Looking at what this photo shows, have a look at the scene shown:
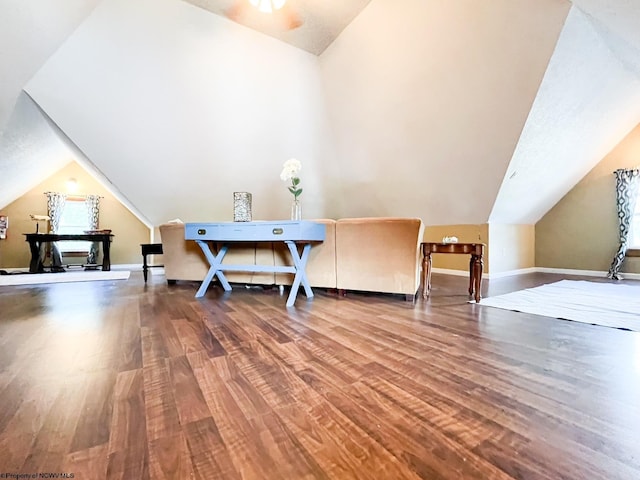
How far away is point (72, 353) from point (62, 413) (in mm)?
698

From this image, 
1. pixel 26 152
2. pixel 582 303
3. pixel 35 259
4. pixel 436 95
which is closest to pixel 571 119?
pixel 436 95

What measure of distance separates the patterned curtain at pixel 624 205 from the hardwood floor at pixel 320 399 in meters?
3.76

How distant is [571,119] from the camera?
353 centimetres

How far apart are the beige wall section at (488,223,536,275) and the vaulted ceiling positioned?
255mm

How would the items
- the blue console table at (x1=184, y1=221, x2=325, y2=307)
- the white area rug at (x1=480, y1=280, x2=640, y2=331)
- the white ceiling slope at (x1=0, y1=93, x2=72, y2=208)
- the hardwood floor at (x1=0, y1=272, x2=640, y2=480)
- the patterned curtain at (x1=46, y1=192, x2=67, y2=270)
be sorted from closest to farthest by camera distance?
the hardwood floor at (x1=0, y1=272, x2=640, y2=480), the white area rug at (x1=480, y1=280, x2=640, y2=331), the blue console table at (x1=184, y1=221, x2=325, y2=307), the white ceiling slope at (x1=0, y1=93, x2=72, y2=208), the patterned curtain at (x1=46, y1=192, x2=67, y2=270)

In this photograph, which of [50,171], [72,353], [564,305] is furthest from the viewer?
[50,171]

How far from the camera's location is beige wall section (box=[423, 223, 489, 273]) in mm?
4656

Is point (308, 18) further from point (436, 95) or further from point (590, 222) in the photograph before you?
point (590, 222)

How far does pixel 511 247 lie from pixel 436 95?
10.0 ft

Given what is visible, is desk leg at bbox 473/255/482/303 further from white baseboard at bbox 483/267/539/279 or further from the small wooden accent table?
white baseboard at bbox 483/267/539/279

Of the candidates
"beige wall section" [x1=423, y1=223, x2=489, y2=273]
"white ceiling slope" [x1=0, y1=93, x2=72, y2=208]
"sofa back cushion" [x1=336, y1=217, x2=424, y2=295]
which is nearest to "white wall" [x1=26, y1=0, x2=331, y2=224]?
"white ceiling slope" [x1=0, y1=93, x2=72, y2=208]

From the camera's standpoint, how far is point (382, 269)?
2883 mm

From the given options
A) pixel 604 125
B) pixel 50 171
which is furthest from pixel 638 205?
pixel 50 171

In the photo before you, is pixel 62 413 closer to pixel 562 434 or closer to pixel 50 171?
pixel 562 434
